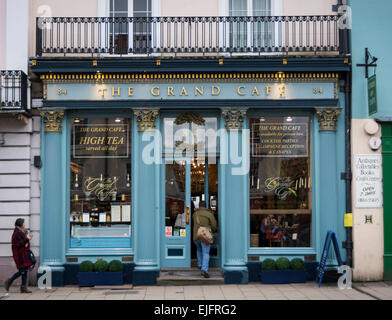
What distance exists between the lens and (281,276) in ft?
37.7

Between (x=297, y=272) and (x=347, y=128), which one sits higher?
(x=347, y=128)

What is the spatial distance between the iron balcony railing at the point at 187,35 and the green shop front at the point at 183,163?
0.57 meters

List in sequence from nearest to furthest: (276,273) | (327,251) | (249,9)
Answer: (327,251), (276,273), (249,9)

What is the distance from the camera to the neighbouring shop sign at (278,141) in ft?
39.8

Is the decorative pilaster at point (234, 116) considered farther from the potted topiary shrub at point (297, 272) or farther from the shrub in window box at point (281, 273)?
the potted topiary shrub at point (297, 272)

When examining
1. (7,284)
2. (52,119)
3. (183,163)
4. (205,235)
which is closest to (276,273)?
(205,235)

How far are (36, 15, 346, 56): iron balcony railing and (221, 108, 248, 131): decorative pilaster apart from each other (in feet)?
4.57

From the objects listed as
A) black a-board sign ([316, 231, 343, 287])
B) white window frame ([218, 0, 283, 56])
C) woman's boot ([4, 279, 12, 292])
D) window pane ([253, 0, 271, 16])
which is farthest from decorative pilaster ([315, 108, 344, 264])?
woman's boot ([4, 279, 12, 292])

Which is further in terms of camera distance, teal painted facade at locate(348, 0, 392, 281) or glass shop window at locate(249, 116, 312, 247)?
glass shop window at locate(249, 116, 312, 247)

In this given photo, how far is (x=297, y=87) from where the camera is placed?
11.8 m

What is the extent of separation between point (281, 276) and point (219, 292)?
1.67 m

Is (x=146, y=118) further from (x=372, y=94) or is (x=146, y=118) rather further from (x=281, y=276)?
(x=372, y=94)

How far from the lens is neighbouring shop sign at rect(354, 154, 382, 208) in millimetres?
11766

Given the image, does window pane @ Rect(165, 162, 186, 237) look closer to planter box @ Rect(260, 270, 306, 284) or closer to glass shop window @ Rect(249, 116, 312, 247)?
glass shop window @ Rect(249, 116, 312, 247)
